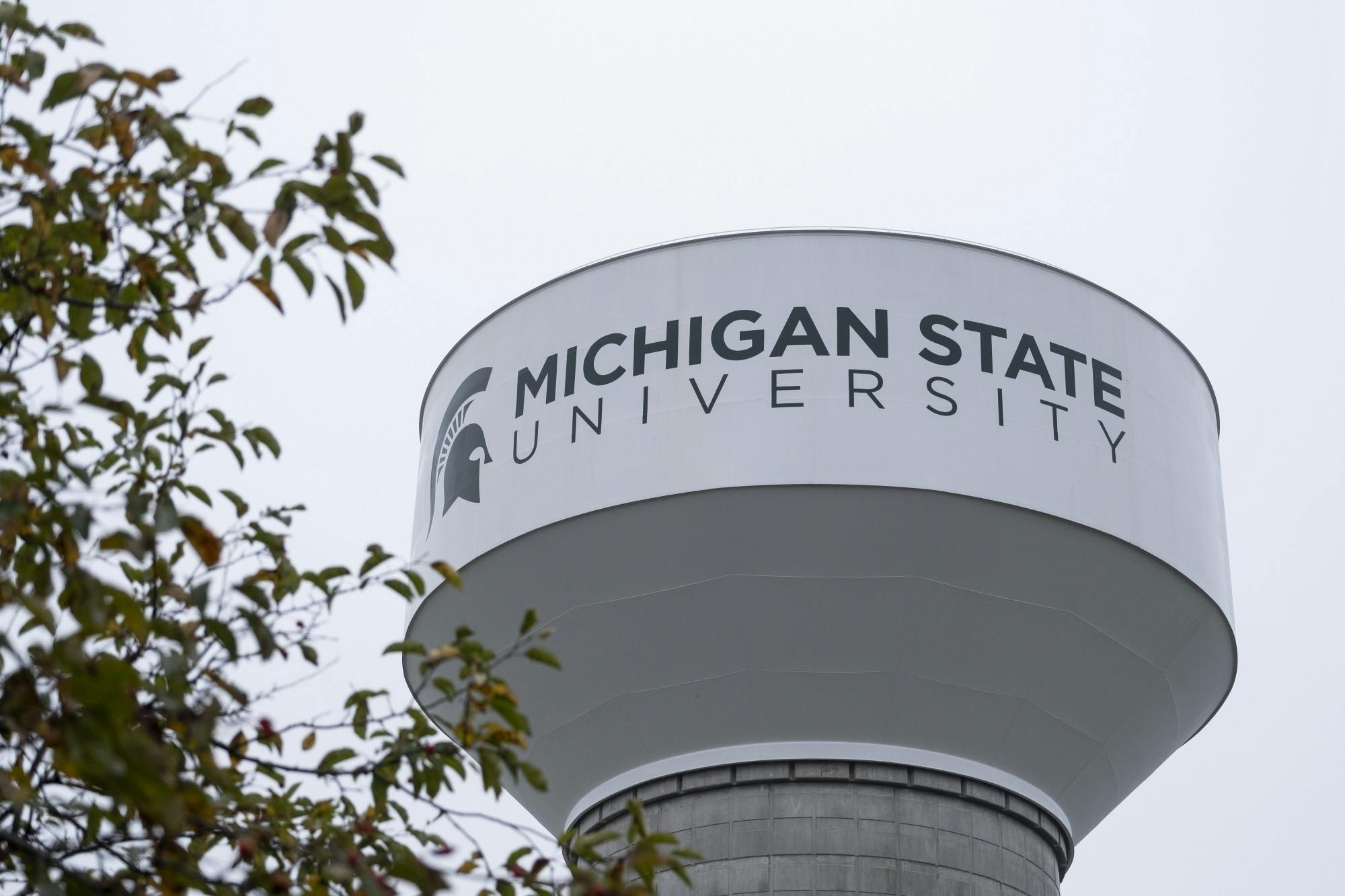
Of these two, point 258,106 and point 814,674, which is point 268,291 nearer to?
point 258,106

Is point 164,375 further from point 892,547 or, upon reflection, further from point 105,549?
point 892,547

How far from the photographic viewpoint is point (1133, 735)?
35.7ft

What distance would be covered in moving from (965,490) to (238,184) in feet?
19.6

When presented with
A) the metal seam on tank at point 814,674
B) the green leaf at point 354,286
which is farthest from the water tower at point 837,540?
the green leaf at point 354,286

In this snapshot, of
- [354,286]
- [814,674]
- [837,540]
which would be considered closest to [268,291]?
[354,286]

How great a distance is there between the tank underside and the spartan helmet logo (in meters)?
0.56

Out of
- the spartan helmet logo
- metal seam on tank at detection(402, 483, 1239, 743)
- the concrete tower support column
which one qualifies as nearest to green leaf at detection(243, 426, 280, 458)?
metal seam on tank at detection(402, 483, 1239, 743)

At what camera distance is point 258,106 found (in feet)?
12.9

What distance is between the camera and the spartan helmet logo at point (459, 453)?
10352 mm

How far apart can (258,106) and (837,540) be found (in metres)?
5.98

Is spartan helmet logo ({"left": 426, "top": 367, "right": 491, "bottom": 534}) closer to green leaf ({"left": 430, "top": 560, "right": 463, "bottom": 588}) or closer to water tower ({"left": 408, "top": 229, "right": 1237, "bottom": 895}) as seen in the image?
water tower ({"left": 408, "top": 229, "right": 1237, "bottom": 895})

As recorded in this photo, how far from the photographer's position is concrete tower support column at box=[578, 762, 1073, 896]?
10.2 m

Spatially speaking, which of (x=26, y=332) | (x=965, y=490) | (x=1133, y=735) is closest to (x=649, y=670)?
(x=965, y=490)

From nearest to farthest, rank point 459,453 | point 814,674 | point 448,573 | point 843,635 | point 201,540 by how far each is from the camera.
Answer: point 201,540, point 448,573, point 843,635, point 814,674, point 459,453
